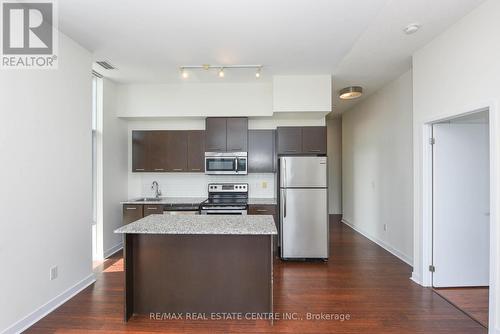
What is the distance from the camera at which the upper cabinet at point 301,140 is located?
4.47 metres

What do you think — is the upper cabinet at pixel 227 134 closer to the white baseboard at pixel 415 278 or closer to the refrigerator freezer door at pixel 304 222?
the refrigerator freezer door at pixel 304 222

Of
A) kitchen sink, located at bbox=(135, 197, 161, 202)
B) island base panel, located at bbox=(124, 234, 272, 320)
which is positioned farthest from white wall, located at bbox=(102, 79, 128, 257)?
island base panel, located at bbox=(124, 234, 272, 320)

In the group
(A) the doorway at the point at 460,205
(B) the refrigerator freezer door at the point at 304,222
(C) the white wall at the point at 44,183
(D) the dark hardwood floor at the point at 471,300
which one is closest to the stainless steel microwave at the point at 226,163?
(B) the refrigerator freezer door at the point at 304,222

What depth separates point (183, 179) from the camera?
5129mm

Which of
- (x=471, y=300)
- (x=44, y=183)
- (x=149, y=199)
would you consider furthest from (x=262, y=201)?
(x=44, y=183)

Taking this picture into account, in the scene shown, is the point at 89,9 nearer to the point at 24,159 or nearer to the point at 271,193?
the point at 24,159

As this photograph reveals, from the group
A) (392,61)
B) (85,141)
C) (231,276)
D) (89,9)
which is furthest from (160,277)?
(392,61)

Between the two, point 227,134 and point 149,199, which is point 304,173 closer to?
point 227,134

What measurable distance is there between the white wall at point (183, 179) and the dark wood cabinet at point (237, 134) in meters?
0.34

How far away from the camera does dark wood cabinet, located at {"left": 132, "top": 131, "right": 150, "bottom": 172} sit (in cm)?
486

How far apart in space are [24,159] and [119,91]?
261cm

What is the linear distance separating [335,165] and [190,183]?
4.47m

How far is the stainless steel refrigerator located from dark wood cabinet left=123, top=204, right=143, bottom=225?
7.74 feet

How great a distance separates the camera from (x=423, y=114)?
10.9ft
